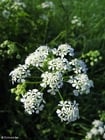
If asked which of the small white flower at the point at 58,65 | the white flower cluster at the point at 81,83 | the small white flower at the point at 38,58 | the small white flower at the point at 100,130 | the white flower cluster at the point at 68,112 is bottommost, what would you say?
the small white flower at the point at 100,130

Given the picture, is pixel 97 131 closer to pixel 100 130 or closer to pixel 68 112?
pixel 100 130

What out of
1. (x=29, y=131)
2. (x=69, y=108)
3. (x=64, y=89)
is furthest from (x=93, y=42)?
(x=69, y=108)

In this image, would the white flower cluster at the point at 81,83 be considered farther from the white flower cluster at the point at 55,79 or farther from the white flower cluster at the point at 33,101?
the white flower cluster at the point at 33,101

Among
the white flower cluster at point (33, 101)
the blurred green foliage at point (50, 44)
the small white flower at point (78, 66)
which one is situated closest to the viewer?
the white flower cluster at point (33, 101)

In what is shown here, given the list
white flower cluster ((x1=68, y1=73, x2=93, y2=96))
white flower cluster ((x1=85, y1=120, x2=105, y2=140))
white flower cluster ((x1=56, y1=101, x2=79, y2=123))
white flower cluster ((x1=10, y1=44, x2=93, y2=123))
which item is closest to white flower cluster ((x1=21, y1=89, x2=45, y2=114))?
white flower cluster ((x1=10, y1=44, x2=93, y2=123))

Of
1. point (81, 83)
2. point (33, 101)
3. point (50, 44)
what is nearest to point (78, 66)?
point (81, 83)

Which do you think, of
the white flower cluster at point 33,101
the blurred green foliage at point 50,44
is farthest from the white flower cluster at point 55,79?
the blurred green foliage at point 50,44

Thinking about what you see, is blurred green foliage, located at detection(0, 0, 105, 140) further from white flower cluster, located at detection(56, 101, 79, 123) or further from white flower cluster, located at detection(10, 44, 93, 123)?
white flower cluster, located at detection(56, 101, 79, 123)

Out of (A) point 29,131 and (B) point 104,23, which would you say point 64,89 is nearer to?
(A) point 29,131
